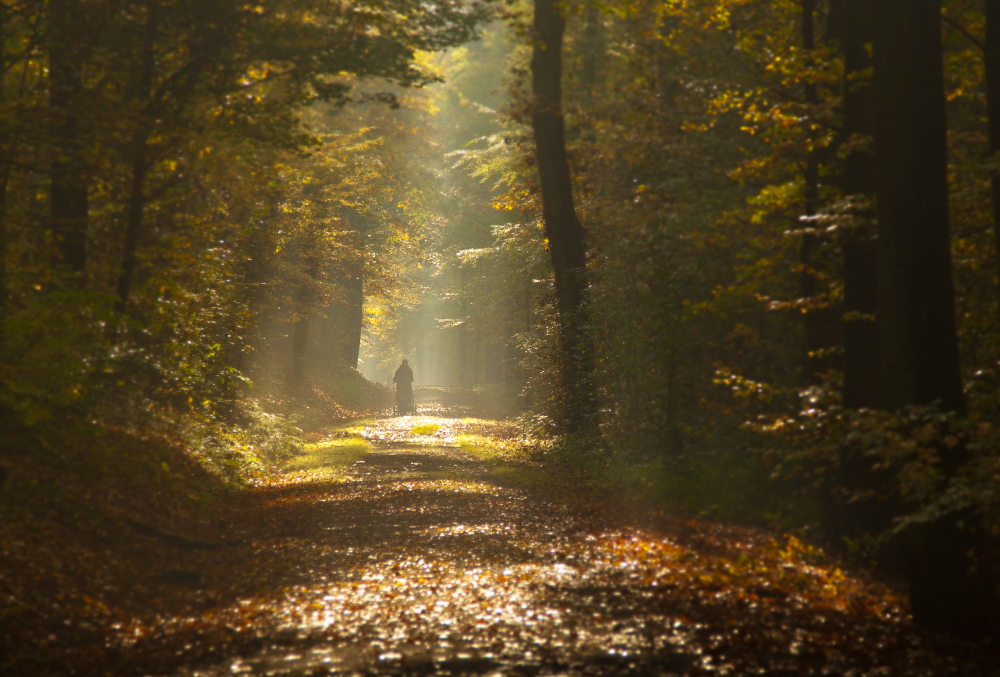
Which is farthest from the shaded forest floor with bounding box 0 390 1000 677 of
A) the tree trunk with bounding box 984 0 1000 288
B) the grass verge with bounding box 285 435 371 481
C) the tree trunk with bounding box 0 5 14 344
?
the grass verge with bounding box 285 435 371 481

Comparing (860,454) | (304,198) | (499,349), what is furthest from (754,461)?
(499,349)

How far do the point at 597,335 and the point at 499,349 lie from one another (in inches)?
1053

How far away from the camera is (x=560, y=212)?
56.2ft

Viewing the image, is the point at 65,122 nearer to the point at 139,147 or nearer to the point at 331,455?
the point at 139,147

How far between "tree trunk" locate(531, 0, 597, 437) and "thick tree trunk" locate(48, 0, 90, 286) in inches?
367

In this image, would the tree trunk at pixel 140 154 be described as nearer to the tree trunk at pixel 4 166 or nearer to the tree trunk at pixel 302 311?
the tree trunk at pixel 4 166

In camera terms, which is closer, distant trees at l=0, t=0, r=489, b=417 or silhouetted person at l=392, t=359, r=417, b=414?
distant trees at l=0, t=0, r=489, b=417

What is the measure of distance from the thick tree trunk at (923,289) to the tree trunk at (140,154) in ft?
27.8

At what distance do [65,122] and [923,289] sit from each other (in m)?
9.47

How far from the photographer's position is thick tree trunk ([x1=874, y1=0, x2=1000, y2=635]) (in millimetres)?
5816

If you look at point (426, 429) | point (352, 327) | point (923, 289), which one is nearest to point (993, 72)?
point (923, 289)

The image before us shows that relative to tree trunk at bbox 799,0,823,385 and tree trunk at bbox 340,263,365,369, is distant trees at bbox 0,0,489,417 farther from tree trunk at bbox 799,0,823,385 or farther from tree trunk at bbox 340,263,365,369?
tree trunk at bbox 340,263,365,369

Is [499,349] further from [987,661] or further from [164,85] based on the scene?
[987,661]

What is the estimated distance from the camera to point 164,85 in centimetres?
1049
